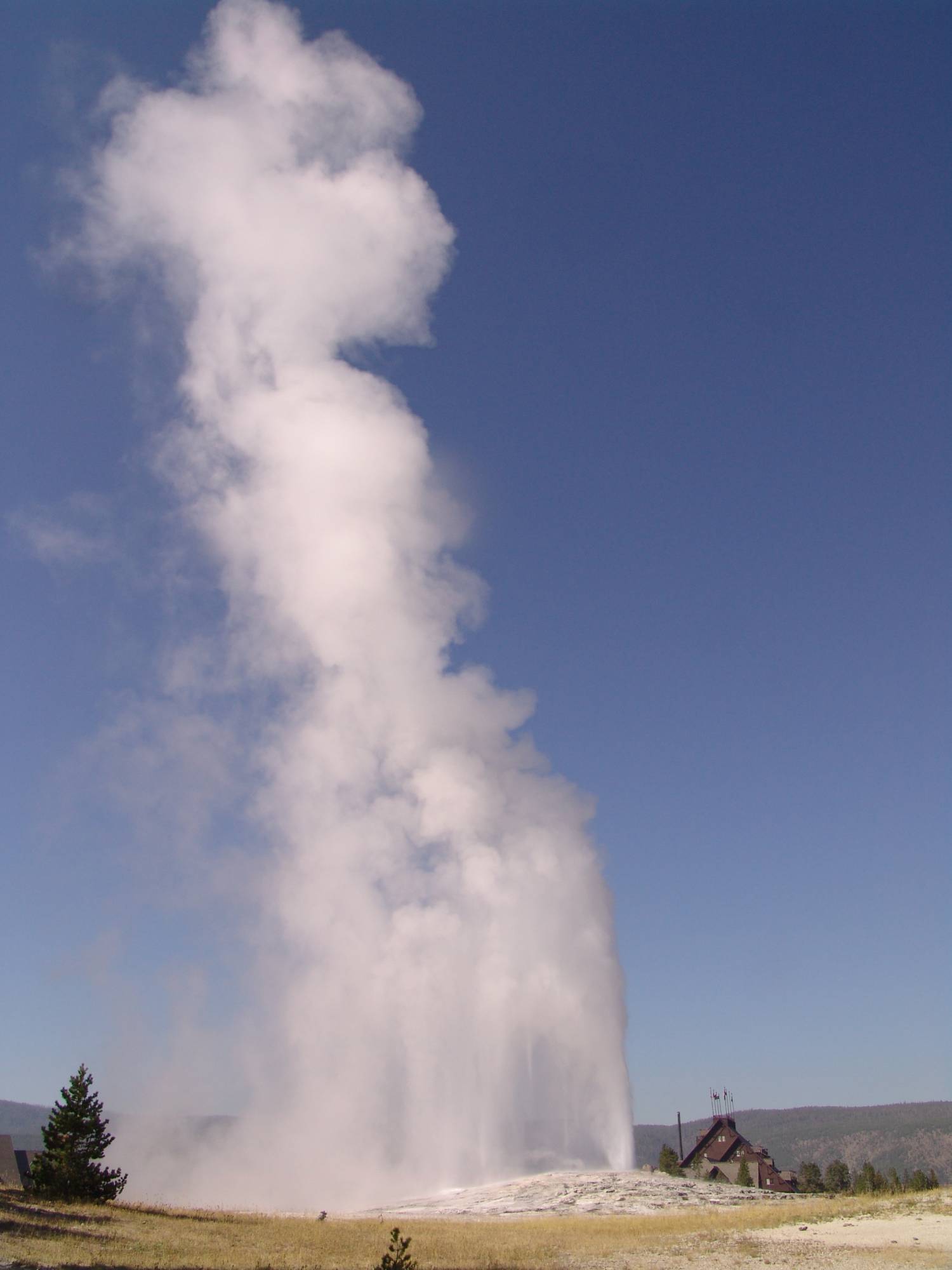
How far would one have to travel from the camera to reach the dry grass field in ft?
86.2

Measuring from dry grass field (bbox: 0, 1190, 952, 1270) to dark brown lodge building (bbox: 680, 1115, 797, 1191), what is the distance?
71.3 meters

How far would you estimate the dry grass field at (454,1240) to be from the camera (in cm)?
2627

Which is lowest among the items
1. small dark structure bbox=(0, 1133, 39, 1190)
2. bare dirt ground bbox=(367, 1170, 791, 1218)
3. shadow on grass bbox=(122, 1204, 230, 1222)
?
bare dirt ground bbox=(367, 1170, 791, 1218)

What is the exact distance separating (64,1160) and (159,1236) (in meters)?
9.77

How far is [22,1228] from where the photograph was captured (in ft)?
89.7

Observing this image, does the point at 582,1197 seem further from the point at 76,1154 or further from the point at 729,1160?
the point at 729,1160

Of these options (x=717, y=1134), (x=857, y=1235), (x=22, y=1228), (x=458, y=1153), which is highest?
(x=22, y=1228)

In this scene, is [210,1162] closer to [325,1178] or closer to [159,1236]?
[325,1178]

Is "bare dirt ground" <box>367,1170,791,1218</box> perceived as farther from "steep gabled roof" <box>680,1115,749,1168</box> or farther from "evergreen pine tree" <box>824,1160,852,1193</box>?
"steep gabled roof" <box>680,1115,749,1168</box>

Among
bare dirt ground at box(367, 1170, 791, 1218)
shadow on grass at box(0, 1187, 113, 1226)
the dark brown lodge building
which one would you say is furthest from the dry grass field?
the dark brown lodge building

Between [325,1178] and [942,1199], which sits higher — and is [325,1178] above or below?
below

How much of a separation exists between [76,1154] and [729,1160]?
344 feet

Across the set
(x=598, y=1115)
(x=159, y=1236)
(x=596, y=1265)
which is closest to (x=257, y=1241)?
(x=159, y=1236)

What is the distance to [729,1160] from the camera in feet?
389
